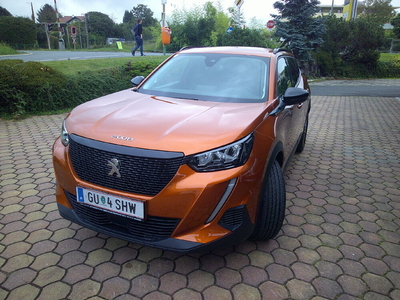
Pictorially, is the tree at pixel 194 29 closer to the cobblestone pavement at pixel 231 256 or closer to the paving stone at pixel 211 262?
the cobblestone pavement at pixel 231 256

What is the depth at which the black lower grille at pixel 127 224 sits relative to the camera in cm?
213

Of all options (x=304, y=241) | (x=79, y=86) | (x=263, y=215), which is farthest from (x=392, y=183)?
(x=79, y=86)

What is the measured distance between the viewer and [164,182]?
6.77ft

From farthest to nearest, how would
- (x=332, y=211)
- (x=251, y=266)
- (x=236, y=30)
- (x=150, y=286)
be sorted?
(x=236, y=30) → (x=332, y=211) → (x=251, y=266) → (x=150, y=286)

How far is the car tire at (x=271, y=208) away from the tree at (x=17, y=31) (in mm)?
34882

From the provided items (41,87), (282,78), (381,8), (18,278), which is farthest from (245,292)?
(381,8)

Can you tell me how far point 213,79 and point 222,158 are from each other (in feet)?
4.65

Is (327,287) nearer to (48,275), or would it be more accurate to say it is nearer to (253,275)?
(253,275)

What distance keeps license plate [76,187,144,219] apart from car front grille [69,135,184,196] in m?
0.07

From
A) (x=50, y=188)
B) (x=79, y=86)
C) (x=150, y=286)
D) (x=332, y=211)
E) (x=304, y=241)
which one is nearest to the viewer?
(x=150, y=286)

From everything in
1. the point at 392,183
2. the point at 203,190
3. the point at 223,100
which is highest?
the point at 223,100

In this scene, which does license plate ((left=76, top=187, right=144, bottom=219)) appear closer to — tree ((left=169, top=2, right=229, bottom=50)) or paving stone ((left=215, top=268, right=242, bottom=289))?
paving stone ((left=215, top=268, right=242, bottom=289))

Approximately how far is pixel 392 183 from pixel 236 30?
18.2m

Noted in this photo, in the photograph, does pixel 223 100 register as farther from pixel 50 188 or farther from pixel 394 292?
pixel 50 188
